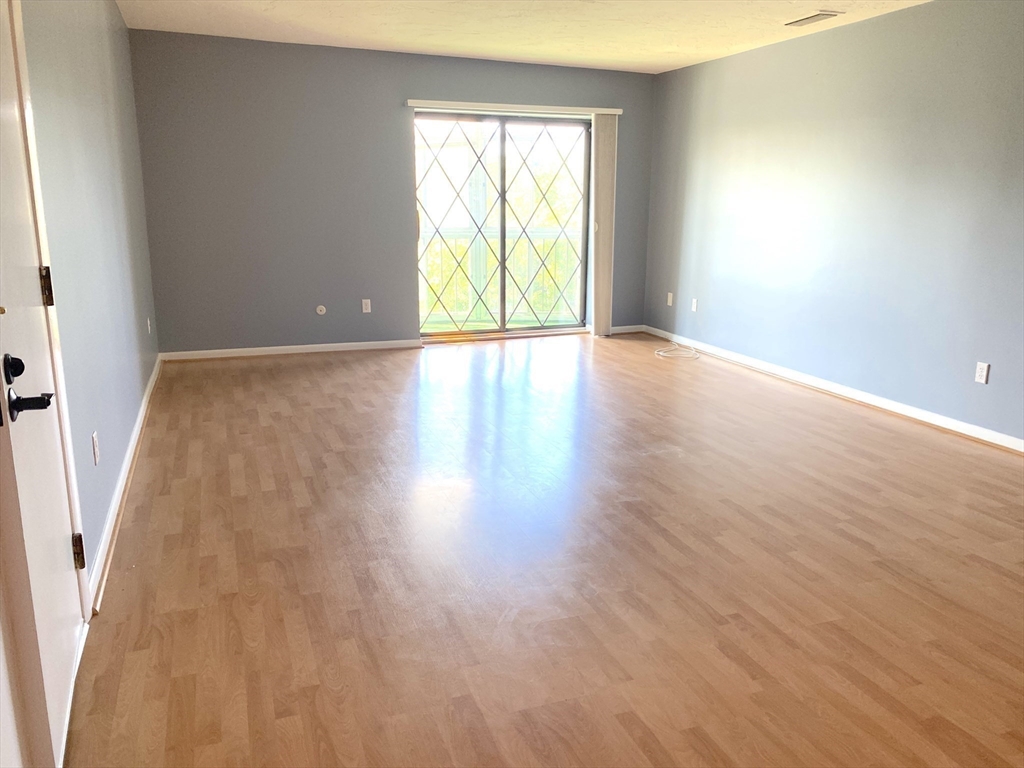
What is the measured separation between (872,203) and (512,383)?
246 centimetres

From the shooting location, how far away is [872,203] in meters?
4.53

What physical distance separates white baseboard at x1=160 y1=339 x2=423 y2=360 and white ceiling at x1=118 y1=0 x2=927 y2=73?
219cm

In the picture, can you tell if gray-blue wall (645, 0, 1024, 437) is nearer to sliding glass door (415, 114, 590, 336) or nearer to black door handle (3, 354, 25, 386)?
sliding glass door (415, 114, 590, 336)

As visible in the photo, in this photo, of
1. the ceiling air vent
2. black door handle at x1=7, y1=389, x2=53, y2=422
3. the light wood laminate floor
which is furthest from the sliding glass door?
black door handle at x1=7, y1=389, x2=53, y2=422

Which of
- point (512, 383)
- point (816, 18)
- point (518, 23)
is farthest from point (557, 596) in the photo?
point (816, 18)

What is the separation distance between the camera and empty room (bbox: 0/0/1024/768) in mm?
1801

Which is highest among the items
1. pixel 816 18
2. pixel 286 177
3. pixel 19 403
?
pixel 816 18

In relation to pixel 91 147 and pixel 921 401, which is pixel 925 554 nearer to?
pixel 921 401

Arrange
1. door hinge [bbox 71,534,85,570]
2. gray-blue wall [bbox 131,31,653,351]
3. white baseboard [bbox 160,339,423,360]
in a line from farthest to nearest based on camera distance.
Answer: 1. white baseboard [bbox 160,339,423,360]
2. gray-blue wall [bbox 131,31,653,351]
3. door hinge [bbox 71,534,85,570]

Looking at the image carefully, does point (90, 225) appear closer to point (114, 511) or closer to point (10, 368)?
point (114, 511)

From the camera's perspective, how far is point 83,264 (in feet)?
8.86

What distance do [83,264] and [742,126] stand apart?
4.50 m

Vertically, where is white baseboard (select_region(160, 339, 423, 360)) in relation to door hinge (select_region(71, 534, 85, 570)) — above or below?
below

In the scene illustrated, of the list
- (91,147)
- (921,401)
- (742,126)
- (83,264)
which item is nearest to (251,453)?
(83,264)
